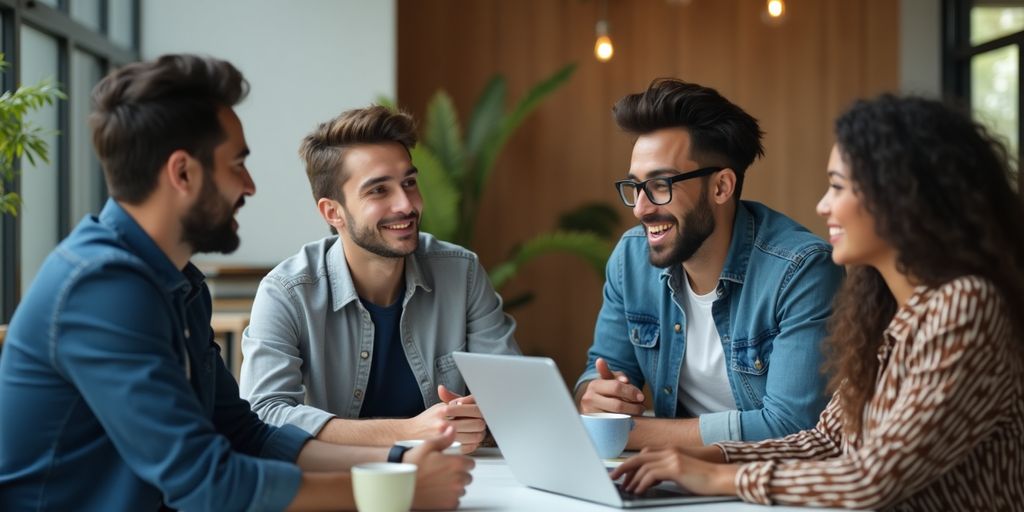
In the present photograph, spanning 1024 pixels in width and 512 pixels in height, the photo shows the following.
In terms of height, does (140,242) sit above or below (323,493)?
above

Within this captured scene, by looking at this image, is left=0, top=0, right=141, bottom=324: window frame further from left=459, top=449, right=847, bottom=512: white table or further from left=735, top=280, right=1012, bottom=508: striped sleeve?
left=735, top=280, right=1012, bottom=508: striped sleeve

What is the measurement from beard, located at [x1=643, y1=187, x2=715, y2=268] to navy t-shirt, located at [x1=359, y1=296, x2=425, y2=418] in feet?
2.12

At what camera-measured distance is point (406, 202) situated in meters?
2.44

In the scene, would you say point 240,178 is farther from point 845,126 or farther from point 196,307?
point 845,126

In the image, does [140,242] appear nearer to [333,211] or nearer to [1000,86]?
[333,211]

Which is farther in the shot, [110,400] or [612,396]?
[612,396]

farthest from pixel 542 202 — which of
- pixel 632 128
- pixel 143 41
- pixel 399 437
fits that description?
pixel 399 437

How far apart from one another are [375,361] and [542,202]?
416cm

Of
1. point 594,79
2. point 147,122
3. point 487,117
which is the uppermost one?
point 594,79

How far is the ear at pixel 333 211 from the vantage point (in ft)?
8.27

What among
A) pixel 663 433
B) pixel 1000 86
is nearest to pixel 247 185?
pixel 663 433

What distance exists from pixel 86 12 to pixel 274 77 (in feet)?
3.17

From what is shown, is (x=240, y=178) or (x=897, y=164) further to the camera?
(x=240, y=178)

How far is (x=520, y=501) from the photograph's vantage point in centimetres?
A: 159
